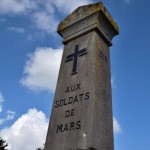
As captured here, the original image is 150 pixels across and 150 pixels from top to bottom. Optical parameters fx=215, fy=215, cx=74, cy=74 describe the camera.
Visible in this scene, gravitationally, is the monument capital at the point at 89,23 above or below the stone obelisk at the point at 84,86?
above

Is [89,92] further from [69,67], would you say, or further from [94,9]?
[94,9]

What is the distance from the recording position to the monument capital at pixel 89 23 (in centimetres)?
471

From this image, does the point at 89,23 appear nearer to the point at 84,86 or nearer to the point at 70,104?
the point at 84,86

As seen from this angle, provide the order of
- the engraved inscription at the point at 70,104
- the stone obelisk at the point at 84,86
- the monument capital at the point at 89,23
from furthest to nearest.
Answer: the monument capital at the point at 89,23, the engraved inscription at the point at 70,104, the stone obelisk at the point at 84,86

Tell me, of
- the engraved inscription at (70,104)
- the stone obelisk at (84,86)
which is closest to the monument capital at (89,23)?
the stone obelisk at (84,86)

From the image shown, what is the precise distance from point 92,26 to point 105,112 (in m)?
1.92

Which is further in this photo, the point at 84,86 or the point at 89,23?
the point at 89,23

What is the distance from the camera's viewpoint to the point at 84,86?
3.96 m

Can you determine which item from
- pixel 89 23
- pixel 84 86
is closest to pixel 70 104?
pixel 84 86

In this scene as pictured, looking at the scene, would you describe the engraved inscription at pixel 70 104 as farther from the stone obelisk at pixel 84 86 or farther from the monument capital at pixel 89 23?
the monument capital at pixel 89 23

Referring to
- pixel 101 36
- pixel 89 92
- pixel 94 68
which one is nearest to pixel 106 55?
pixel 101 36

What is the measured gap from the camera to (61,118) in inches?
155

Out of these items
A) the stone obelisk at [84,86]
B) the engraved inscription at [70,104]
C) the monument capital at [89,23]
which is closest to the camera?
the stone obelisk at [84,86]

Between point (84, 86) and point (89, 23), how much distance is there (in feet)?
5.25
